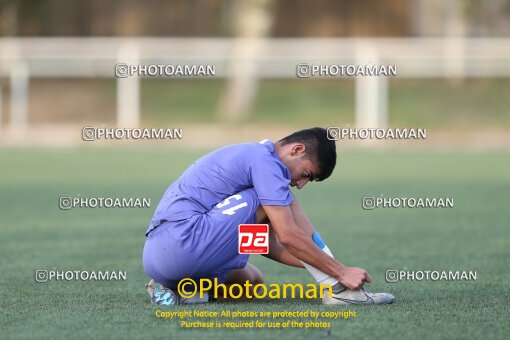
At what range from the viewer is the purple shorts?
251 inches

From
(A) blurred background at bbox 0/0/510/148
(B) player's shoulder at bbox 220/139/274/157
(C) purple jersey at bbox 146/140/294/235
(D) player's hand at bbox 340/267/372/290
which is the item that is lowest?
(A) blurred background at bbox 0/0/510/148

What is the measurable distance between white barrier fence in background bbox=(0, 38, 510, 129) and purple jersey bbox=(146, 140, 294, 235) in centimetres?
2047

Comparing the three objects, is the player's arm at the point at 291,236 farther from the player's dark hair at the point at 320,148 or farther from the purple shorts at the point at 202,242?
the player's dark hair at the point at 320,148

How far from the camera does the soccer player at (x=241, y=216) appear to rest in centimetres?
627

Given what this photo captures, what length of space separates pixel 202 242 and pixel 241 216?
0.28 metres

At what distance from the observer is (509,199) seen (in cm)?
1455

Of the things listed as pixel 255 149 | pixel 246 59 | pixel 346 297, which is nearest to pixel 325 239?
pixel 346 297

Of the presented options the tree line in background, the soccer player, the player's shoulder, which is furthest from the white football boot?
the tree line in background

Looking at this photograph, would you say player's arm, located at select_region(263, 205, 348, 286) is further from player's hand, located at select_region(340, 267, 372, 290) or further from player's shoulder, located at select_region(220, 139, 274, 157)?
player's shoulder, located at select_region(220, 139, 274, 157)

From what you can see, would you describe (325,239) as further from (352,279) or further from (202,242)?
(202,242)

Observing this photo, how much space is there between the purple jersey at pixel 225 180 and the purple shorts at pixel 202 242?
0.06 m

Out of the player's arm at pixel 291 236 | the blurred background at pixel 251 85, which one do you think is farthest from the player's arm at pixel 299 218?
the blurred background at pixel 251 85

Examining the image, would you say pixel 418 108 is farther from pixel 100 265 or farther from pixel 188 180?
pixel 188 180

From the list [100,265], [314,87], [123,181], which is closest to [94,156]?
[123,181]
